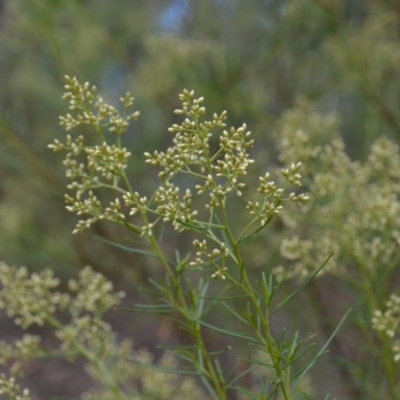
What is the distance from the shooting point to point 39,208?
10.2 ft

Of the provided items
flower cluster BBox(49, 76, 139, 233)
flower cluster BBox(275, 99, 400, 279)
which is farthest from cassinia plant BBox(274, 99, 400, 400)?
flower cluster BBox(49, 76, 139, 233)

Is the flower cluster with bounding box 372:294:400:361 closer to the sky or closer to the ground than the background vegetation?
closer to the ground

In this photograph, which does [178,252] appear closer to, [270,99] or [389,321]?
[389,321]

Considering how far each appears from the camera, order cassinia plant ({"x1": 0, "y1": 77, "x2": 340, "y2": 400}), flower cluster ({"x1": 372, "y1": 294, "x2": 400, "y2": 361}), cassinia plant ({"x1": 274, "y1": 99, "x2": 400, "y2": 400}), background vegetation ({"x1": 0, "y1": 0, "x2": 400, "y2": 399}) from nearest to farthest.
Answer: cassinia plant ({"x1": 0, "y1": 77, "x2": 340, "y2": 400}) → flower cluster ({"x1": 372, "y1": 294, "x2": 400, "y2": 361}) → cassinia plant ({"x1": 274, "y1": 99, "x2": 400, "y2": 400}) → background vegetation ({"x1": 0, "y1": 0, "x2": 400, "y2": 399})

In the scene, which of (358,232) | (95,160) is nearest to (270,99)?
(358,232)

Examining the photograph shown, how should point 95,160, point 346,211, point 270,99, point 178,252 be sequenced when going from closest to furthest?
point 95,160
point 178,252
point 346,211
point 270,99

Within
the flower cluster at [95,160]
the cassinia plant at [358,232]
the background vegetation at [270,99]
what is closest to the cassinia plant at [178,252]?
the flower cluster at [95,160]

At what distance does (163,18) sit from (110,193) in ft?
2.37

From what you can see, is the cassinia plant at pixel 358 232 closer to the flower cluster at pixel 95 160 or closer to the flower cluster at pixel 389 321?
the flower cluster at pixel 389 321

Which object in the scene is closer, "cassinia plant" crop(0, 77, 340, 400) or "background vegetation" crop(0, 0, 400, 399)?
"cassinia plant" crop(0, 77, 340, 400)

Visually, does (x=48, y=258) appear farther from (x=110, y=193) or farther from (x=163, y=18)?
(x=163, y=18)

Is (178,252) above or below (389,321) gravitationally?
above

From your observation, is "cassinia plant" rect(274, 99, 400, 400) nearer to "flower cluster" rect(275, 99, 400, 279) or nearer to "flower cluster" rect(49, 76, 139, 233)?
"flower cluster" rect(275, 99, 400, 279)

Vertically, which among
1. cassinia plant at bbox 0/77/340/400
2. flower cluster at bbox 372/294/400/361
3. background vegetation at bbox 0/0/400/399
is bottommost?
flower cluster at bbox 372/294/400/361
